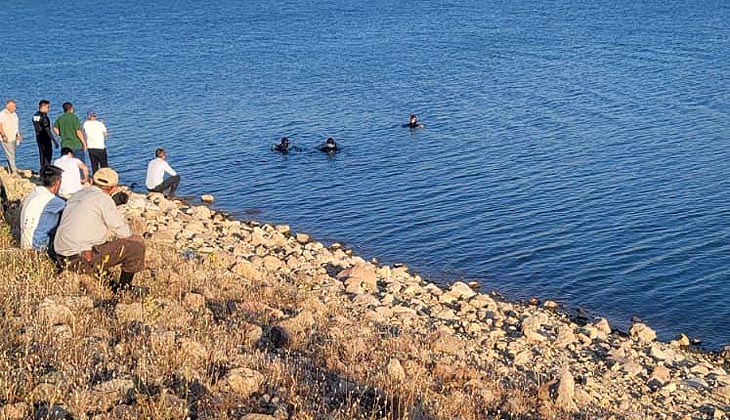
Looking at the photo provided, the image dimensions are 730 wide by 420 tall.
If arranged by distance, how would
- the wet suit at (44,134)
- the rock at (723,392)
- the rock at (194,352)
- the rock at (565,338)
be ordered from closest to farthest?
the rock at (194,352) < the rock at (723,392) < the rock at (565,338) < the wet suit at (44,134)

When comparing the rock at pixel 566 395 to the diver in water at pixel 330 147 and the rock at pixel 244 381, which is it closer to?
the rock at pixel 244 381

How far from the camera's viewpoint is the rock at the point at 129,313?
30.7 feet

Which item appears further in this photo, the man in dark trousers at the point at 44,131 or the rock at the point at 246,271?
the man in dark trousers at the point at 44,131

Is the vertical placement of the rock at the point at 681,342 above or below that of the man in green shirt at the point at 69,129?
below

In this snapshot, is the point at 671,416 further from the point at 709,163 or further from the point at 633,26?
the point at 633,26

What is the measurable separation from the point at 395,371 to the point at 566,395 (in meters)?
2.61

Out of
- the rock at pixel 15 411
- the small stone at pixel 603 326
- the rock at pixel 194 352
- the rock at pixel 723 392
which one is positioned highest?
the rock at pixel 15 411

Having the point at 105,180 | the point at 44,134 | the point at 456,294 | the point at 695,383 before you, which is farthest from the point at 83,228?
the point at 44,134

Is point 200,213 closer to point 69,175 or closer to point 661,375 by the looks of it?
point 69,175

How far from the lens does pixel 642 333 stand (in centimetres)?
1562

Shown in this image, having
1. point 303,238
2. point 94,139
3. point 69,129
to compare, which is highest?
point 69,129

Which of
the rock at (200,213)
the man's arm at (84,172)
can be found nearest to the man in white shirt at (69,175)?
the man's arm at (84,172)

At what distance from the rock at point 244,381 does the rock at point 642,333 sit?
9.57 meters

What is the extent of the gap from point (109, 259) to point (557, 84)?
35.5 meters
